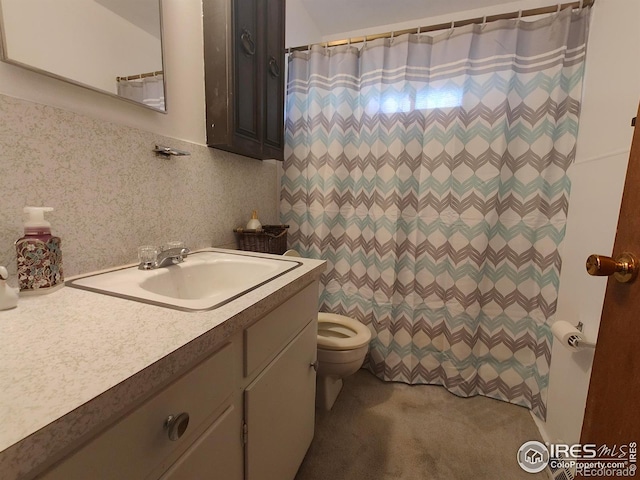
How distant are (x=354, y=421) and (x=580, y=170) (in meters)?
1.52

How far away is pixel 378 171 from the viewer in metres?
1.57

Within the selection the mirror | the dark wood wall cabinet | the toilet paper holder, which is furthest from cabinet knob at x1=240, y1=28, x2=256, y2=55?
the toilet paper holder

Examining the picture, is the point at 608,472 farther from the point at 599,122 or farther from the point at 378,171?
the point at 378,171

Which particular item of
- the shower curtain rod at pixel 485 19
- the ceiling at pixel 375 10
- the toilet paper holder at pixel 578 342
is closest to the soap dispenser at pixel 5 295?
the toilet paper holder at pixel 578 342

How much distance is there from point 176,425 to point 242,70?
121 centimetres

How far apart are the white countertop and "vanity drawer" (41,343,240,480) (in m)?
0.03

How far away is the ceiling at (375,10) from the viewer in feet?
5.58

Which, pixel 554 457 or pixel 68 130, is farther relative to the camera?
pixel 554 457

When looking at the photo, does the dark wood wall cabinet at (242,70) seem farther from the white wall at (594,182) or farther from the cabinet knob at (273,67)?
the white wall at (594,182)

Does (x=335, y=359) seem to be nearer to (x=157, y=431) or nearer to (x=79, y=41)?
(x=157, y=431)

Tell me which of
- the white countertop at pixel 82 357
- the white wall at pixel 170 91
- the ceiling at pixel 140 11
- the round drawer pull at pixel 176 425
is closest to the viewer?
the white countertop at pixel 82 357

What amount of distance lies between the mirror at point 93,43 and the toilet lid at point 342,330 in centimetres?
123

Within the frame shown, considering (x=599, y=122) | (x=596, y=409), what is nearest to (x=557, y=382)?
(x=596, y=409)

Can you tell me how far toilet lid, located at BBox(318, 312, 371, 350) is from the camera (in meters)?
1.38
